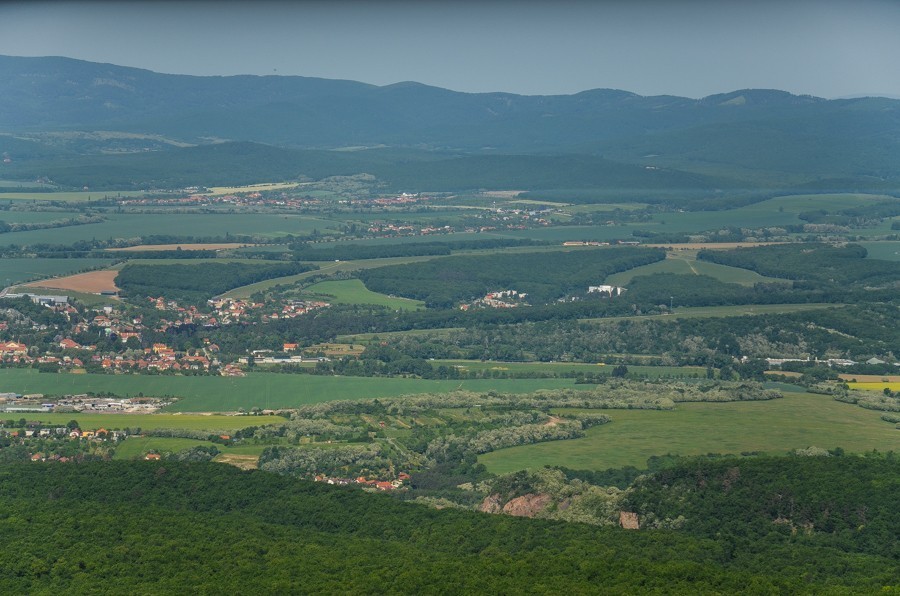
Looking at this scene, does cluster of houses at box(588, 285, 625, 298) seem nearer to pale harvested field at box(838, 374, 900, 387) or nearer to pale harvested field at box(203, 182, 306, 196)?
pale harvested field at box(838, 374, 900, 387)

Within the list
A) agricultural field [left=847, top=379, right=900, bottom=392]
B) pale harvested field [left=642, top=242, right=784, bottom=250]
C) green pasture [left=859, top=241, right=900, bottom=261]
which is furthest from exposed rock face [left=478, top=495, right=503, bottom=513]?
pale harvested field [left=642, top=242, right=784, bottom=250]

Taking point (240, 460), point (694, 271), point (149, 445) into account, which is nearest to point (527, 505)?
point (240, 460)

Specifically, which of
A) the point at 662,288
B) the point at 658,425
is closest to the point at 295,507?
the point at 658,425

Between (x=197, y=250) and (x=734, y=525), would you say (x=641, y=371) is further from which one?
(x=197, y=250)

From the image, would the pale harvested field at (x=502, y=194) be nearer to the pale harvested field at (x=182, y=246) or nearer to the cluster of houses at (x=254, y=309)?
the pale harvested field at (x=182, y=246)

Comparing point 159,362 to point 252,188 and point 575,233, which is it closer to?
point 575,233
